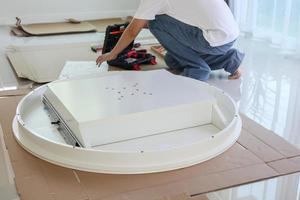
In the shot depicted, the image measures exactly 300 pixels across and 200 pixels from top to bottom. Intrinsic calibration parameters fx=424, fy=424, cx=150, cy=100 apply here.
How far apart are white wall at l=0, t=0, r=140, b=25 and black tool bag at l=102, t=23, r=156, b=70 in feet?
5.26

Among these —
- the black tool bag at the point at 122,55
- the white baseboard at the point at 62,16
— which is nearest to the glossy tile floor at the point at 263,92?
the black tool bag at the point at 122,55

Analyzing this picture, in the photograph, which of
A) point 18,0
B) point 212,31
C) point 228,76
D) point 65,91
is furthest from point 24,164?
point 18,0

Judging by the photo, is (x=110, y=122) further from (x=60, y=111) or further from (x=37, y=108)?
(x=37, y=108)

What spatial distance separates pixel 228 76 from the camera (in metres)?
2.14

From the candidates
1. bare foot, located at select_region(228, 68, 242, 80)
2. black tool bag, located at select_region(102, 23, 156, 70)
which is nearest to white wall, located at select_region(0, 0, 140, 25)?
black tool bag, located at select_region(102, 23, 156, 70)

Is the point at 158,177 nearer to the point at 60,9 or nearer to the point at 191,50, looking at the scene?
the point at 191,50

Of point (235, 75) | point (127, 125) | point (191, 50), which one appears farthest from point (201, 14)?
point (127, 125)

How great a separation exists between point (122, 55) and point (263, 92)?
0.73 metres

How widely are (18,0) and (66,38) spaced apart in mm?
874

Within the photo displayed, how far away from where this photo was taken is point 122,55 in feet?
7.16

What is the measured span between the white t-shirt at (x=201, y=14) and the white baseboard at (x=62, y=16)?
1957 mm

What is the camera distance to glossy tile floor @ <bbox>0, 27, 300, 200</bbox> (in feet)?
3.58

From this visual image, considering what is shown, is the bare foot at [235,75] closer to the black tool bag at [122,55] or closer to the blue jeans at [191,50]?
the blue jeans at [191,50]

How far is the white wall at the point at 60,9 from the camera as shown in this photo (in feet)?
11.6
